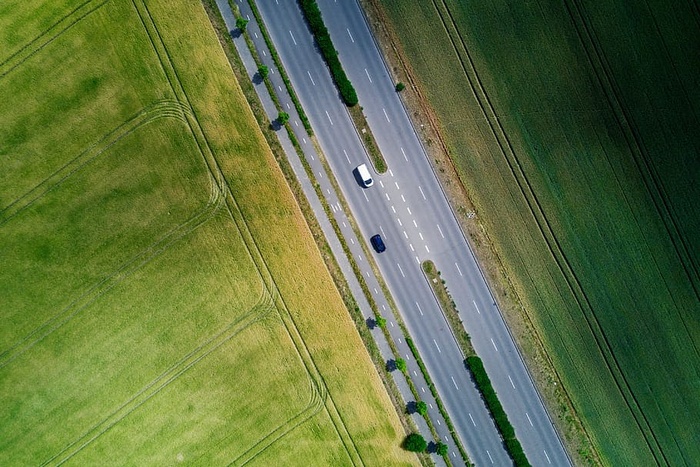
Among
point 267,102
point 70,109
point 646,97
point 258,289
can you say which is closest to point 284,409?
point 258,289

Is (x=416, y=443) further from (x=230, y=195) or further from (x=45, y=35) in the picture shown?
(x=45, y=35)

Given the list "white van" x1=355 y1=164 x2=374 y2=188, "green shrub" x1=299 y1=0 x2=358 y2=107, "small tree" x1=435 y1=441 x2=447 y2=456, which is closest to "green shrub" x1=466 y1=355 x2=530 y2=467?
"small tree" x1=435 y1=441 x2=447 y2=456

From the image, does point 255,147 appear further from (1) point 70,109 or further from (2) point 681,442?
(2) point 681,442

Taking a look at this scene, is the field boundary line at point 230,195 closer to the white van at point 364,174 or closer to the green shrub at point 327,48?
the white van at point 364,174

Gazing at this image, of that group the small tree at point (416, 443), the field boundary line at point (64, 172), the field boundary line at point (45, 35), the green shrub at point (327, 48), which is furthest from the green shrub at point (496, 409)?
the field boundary line at point (45, 35)

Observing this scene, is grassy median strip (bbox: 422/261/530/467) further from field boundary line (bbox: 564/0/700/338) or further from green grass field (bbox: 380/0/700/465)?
field boundary line (bbox: 564/0/700/338)
